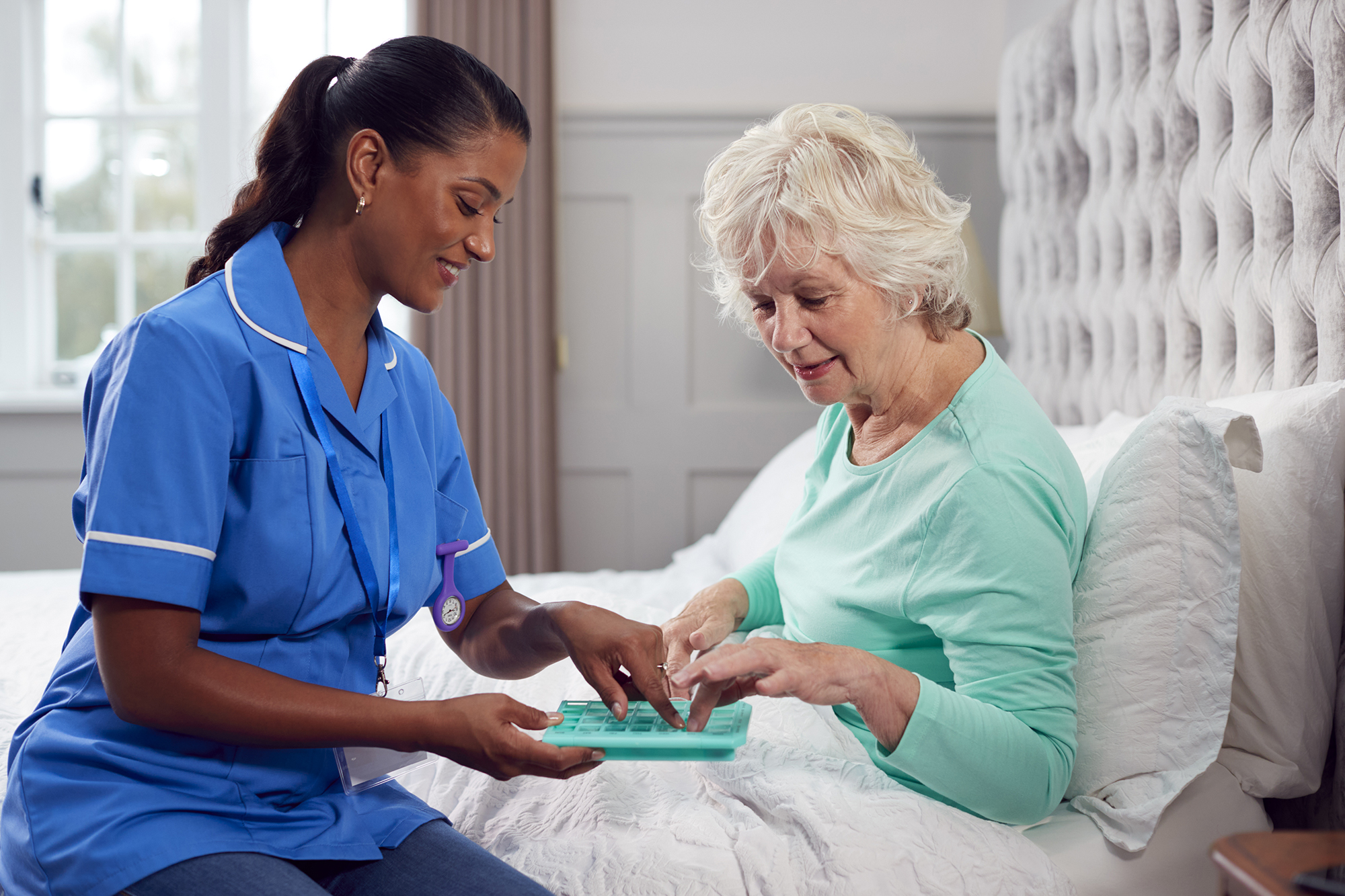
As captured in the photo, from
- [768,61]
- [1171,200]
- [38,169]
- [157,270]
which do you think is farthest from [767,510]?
[38,169]

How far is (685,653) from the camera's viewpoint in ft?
4.38

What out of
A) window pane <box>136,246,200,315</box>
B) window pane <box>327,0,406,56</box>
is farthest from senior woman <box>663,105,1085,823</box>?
window pane <box>136,246,200,315</box>

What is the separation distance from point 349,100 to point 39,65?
127 inches

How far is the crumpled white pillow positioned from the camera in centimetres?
110

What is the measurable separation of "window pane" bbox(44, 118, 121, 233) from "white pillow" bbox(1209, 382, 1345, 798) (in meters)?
3.74

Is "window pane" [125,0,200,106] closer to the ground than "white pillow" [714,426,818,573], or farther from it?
farther from it

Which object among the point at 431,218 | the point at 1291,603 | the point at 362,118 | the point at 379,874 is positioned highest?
the point at 362,118

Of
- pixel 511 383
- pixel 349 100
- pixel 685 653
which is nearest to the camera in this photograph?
pixel 349 100

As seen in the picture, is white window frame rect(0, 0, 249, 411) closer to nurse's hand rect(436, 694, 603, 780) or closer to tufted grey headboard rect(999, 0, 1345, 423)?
tufted grey headboard rect(999, 0, 1345, 423)

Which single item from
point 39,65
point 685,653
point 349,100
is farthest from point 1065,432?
point 39,65

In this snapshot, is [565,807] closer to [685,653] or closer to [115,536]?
[685,653]

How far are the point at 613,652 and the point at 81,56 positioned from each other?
3549mm

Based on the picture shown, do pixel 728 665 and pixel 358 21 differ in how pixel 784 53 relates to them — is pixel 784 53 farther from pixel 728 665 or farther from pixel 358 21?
pixel 728 665

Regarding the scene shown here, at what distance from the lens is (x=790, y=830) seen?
1.04m
